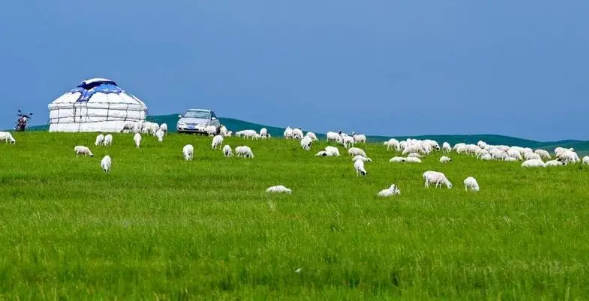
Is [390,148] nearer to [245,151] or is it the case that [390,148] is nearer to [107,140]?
[245,151]

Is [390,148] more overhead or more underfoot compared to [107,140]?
more overhead

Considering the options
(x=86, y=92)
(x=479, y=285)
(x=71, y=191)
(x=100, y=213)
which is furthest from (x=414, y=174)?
(x=86, y=92)

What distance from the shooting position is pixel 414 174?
101 feet

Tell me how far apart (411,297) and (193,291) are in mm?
2337

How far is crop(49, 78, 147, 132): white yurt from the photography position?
7350 centimetres

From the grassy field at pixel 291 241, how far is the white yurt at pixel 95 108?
47245mm

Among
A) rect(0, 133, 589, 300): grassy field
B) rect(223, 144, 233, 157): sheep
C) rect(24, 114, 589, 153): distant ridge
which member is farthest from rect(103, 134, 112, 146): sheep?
rect(24, 114, 589, 153): distant ridge

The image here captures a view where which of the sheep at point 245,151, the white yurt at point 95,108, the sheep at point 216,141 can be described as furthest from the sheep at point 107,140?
the white yurt at point 95,108

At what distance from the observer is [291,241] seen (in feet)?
38.9

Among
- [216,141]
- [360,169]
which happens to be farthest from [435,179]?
[216,141]

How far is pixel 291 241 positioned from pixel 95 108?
212 feet

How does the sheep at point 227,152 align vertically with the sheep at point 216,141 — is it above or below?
below

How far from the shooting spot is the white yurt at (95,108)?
2894 inches

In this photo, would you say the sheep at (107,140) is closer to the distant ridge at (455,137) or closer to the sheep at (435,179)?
the sheep at (435,179)
